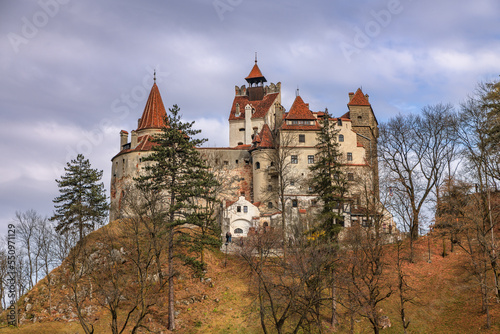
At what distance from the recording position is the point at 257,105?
258ft

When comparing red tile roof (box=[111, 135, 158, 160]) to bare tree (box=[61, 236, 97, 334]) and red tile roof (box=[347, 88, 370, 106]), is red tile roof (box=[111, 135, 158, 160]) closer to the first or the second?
bare tree (box=[61, 236, 97, 334])

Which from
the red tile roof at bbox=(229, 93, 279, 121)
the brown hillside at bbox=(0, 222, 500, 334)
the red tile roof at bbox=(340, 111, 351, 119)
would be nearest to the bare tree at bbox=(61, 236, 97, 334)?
the brown hillside at bbox=(0, 222, 500, 334)

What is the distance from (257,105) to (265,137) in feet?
A: 40.0

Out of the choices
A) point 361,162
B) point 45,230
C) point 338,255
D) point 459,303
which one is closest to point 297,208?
point 361,162

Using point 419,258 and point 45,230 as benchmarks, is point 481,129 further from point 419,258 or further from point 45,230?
point 45,230

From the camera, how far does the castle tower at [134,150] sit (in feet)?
221

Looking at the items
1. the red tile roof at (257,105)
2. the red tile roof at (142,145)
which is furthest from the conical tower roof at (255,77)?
the red tile roof at (142,145)

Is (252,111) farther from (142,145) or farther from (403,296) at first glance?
(403,296)

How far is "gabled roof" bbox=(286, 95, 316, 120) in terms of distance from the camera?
6712 cm

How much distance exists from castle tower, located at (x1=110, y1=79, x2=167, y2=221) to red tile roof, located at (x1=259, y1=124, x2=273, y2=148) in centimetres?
1297

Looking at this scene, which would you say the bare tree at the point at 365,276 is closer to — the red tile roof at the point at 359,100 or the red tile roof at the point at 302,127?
the red tile roof at the point at 302,127

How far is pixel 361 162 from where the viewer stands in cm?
6588

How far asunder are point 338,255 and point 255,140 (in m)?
29.3

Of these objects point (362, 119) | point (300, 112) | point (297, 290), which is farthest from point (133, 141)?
point (297, 290)
